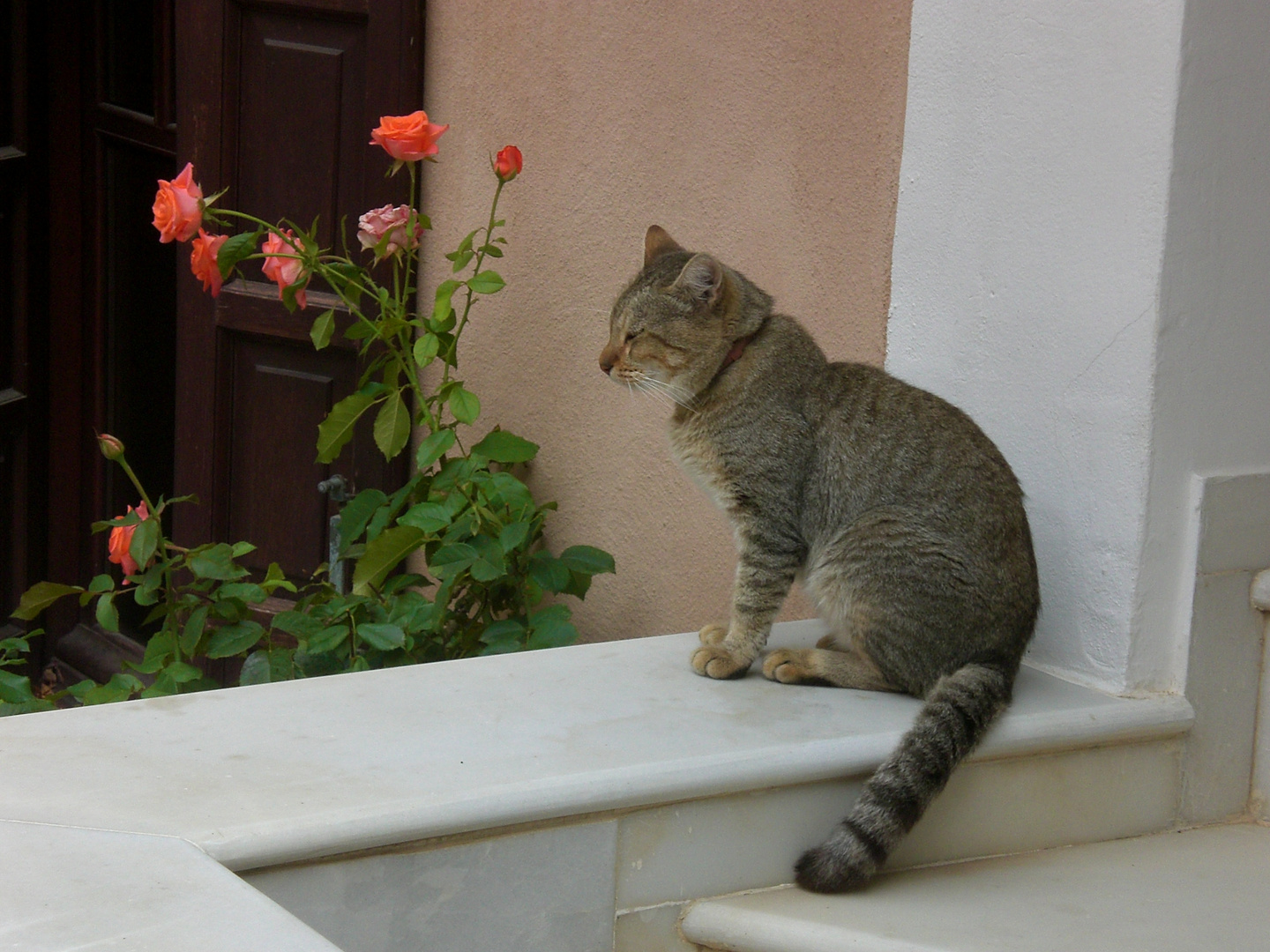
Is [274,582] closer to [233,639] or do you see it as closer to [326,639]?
[233,639]

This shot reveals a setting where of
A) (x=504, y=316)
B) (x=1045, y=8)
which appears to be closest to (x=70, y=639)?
(x=504, y=316)

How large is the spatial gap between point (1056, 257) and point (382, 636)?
5.07 ft

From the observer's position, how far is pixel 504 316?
3.84 metres

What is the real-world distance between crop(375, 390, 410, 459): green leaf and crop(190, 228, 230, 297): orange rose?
0.51 m

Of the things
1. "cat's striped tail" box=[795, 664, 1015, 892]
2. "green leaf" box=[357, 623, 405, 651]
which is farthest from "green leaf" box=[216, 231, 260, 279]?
"cat's striped tail" box=[795, 664, 1015, 892]

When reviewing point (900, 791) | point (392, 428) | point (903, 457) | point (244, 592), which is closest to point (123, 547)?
point (244, 592)

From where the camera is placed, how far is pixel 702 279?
2.53 meters

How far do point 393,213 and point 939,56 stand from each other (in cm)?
139

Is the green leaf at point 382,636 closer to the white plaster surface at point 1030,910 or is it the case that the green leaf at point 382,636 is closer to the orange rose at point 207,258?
the orange rose at point 207,258

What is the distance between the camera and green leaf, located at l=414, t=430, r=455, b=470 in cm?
325

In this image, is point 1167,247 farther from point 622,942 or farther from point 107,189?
point 107,189

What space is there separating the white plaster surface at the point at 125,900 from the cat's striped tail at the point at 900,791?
84 centimetres

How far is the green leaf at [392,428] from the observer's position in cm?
339

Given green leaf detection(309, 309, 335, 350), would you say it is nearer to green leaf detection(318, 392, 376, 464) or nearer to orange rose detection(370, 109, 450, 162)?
green leaf detection(318, 392, 376, 464)
